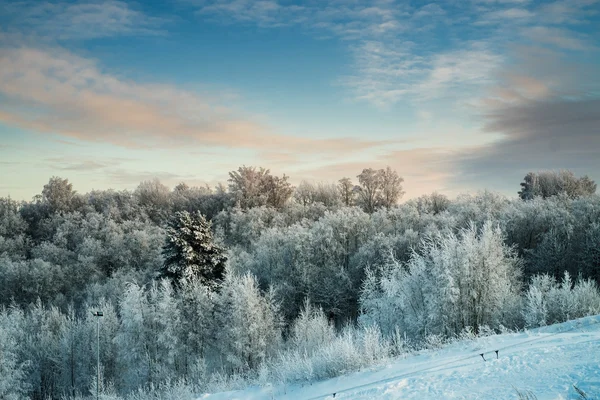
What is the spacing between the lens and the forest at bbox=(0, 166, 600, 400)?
2455 cm

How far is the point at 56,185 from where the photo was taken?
3423 inches

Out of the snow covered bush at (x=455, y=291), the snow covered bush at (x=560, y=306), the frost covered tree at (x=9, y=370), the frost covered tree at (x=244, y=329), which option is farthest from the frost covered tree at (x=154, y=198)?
the snow covered bush at (x=560, y=306)

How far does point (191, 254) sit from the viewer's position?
121 feet

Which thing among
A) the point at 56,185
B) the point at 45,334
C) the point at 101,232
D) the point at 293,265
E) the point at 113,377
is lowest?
the point at 113,377

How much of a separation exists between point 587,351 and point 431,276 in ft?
58.3

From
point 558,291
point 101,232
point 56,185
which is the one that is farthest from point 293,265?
point 56,185

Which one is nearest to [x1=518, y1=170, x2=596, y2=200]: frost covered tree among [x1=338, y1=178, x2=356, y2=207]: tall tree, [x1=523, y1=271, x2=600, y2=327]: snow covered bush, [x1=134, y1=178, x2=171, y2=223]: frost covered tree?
[x1=338, y1=178, x2=356, y2=207]: tall tree

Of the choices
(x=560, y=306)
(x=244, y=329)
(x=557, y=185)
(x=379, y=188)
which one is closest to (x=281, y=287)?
(x=244, y=329)

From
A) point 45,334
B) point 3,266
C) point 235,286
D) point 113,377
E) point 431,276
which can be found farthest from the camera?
point 3,266

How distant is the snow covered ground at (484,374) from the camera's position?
30.6 ft

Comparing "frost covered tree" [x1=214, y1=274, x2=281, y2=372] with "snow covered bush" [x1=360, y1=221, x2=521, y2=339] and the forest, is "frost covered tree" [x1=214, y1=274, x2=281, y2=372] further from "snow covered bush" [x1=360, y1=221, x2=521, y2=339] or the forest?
"snow covered bush" [x1=360, y1=221, x2=521, y2=339]

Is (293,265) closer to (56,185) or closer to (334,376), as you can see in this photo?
(334,376)

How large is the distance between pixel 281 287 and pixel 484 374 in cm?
3482

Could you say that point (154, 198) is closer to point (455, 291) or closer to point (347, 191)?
point (347, 191)
